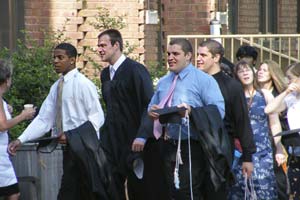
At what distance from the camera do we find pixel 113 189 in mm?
11406

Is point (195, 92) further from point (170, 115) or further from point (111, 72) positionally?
point (111, 72)

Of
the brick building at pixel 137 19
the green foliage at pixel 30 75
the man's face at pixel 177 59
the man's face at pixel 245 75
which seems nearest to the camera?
the man's face at pixel 177 59

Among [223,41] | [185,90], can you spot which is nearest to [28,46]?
[223,41]

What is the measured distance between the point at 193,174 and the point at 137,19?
6.58 m

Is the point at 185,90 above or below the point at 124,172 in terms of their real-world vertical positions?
above

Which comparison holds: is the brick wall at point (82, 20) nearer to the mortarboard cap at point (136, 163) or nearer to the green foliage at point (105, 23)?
the green foliage at point (105, 23)

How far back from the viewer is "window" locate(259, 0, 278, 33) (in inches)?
861

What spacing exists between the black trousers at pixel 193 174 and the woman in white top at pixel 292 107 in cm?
136

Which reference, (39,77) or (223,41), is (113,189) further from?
(223,41)

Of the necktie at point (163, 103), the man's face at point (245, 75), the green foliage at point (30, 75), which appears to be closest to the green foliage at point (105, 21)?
the green foliage at point (30, 75)

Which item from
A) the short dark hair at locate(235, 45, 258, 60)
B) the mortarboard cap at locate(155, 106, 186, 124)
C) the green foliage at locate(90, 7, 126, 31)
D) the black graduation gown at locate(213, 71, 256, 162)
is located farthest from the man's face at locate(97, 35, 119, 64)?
the green foliage at locate(90, 7, 126, 31)

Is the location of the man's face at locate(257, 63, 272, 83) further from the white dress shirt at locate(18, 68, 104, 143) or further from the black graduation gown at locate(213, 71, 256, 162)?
the white dress shirt at locate(18, 68, 104, 143)

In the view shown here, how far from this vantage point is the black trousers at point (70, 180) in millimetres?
11219

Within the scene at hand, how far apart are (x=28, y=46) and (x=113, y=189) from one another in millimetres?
4404
